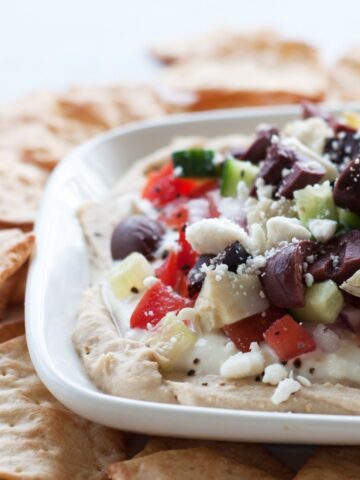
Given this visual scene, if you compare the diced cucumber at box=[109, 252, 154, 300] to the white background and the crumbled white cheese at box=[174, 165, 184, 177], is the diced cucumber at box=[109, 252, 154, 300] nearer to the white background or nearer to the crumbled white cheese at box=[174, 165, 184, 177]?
the crumbled white cheese at box=[174, 165, 184, 177]

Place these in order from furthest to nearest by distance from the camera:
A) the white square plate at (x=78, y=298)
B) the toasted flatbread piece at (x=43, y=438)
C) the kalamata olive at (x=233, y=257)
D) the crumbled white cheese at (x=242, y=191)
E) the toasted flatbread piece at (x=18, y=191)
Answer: the toasted flatbread piece at (x=18, y=191)
the crumbled white cheese at (x=242, y=191)
the kalamata olive at (x=233, y=257)
the toasted flatbread piece at (x=43, y=438)
the white square plate at (x=78, y=298)

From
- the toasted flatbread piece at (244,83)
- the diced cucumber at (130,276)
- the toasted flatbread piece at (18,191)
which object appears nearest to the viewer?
the diced cucumber at (130,276)

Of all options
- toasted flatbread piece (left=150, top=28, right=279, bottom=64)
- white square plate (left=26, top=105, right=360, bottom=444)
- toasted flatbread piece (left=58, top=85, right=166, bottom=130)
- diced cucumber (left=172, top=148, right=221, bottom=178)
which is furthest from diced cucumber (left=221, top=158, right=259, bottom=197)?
toasted flatbread piece (left=150, top=28, right=279, bottom=64)

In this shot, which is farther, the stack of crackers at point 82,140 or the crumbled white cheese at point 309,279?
the crumbled white cheese at point 309,279

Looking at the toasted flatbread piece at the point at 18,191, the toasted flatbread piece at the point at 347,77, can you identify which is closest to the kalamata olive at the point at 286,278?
the toasted flatbread piece at the point at 18,191

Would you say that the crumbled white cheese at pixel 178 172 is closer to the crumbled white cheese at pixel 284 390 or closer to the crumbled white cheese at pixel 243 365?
the crumbled white cheese at pixel 243 365

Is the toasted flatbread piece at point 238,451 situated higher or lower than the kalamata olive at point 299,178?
lower

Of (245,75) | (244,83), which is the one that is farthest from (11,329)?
(245,75)

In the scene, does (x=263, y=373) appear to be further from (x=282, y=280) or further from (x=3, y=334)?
(x=3, y=334)
